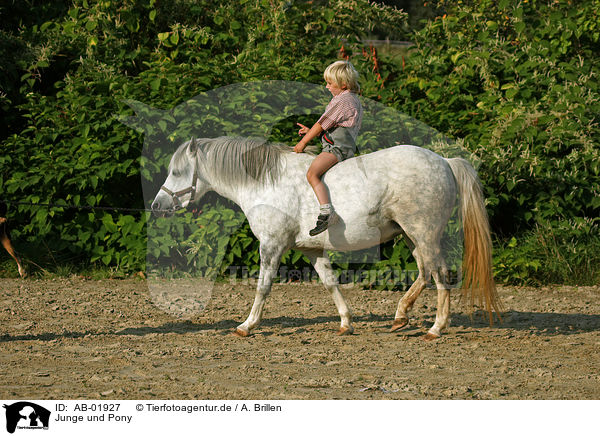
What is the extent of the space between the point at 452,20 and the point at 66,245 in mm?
6021

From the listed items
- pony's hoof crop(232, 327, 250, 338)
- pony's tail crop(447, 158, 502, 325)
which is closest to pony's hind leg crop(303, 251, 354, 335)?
pony's hoof crop(232, 327, 250, 338)

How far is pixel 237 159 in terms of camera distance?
593 cm

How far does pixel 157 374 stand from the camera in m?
4.74

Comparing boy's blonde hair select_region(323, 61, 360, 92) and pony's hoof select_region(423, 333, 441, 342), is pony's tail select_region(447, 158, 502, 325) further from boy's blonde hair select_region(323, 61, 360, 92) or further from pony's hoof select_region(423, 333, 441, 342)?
boy's blonde hair select_region(323, 61, 360, 92)

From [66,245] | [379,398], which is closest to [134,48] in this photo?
[66,245]

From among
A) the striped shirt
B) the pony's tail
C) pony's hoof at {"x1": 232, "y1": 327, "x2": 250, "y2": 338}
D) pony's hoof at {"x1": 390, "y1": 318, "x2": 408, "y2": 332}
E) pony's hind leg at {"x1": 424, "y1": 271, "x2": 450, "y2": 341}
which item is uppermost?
the striped shirt

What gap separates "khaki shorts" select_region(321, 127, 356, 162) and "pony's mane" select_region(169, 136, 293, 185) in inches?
15.6

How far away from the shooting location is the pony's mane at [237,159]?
233 inches

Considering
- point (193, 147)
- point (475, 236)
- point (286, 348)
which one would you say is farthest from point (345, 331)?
point (193, 147)

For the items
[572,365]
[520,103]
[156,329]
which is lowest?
[156,329]

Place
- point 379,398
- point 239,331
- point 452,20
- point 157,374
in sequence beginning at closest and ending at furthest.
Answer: point 379,398, point 157,374, point 239,331, point 452,20

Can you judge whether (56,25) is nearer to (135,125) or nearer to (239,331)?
(135,125)

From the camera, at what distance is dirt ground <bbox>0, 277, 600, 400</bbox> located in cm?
439
